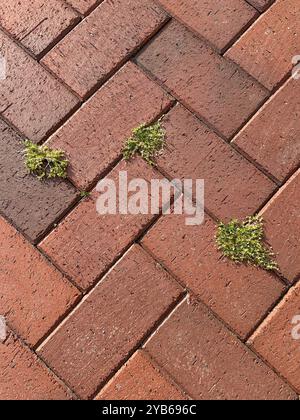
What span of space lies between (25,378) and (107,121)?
1.00 meters

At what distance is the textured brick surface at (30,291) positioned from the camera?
1977mm

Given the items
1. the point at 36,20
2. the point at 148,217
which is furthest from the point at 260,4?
the point at 148,217

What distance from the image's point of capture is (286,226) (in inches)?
81.6

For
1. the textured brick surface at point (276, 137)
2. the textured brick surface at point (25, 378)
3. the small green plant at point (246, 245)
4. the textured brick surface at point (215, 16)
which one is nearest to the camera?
the textured brick surface at point (25, 378)

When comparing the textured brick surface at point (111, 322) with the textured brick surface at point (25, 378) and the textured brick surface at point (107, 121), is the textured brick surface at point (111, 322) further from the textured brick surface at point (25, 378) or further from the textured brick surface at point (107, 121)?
the textured brick surface at point (107, 121)

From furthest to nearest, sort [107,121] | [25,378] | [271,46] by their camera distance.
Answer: [271,46], [107,121], [25,378]

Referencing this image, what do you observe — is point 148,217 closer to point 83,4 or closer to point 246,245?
point 246,245

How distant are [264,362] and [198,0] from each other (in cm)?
147

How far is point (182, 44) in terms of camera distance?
7.38 feet

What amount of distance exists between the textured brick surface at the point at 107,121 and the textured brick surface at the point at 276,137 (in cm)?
36

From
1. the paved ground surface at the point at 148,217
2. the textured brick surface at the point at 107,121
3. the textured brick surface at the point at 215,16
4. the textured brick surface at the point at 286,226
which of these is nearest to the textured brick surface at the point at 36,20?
the paved ground surface at the point at 148,217

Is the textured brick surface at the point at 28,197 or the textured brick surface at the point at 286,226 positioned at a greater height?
the textured brick surface at the point at 286,226

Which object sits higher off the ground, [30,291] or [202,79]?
[202,79]

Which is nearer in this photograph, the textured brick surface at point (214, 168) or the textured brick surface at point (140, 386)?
the textured brick surface at point (140, 386)
